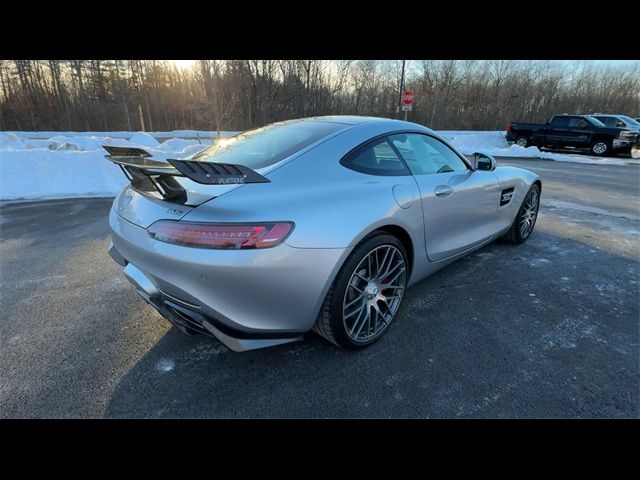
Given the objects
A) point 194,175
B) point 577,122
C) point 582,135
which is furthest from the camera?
point 577,122

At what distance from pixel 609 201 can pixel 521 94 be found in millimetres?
33945

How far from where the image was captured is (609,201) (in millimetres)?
6871

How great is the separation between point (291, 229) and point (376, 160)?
100cm

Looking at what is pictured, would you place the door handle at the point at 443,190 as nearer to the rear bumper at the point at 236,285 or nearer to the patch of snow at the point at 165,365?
the rear bumper at the point at 236,285

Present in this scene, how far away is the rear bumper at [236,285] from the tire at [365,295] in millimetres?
125

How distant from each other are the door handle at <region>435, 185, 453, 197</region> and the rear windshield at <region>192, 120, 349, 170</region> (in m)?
0.89

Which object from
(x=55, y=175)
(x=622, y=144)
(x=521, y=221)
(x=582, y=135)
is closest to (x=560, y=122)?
(x=582, y=135)

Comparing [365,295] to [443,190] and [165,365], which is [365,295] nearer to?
[443,190]

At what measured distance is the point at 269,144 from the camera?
2.44 m

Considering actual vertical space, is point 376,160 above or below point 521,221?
above

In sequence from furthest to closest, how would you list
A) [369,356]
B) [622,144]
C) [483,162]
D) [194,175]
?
[622,144]
[483,162]
[369,356]
[194,175]

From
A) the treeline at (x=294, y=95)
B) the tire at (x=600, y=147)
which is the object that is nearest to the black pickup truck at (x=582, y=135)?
the tire at (x=600, y=147)

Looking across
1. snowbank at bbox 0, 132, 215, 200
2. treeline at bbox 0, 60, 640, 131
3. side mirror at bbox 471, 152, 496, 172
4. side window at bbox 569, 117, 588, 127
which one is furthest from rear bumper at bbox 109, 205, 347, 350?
treeline at bbox 0, 60, 640, 131
